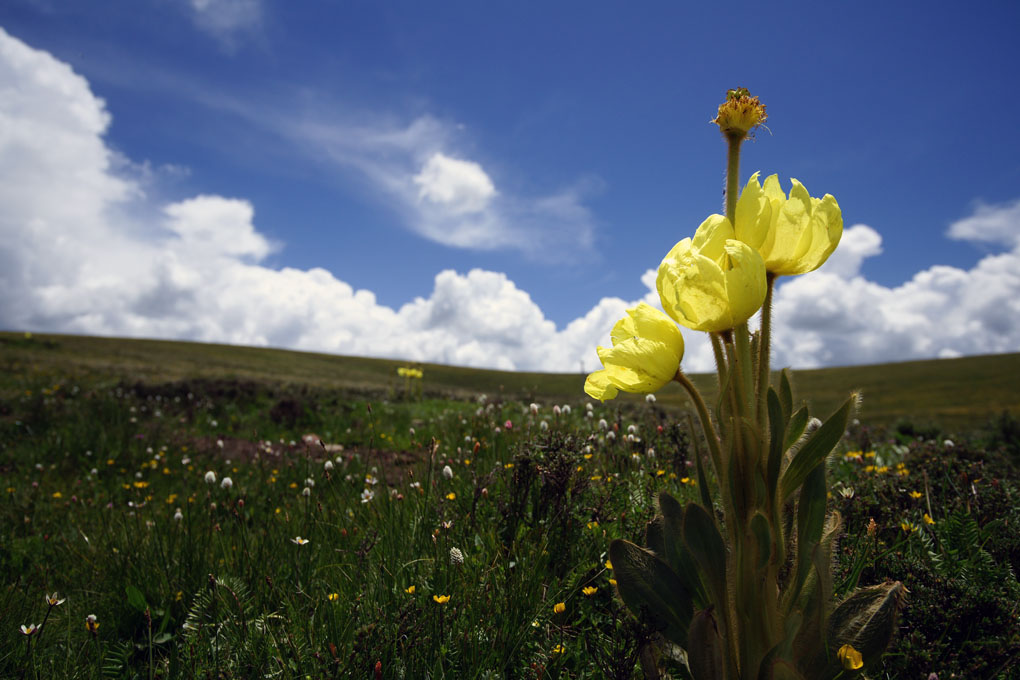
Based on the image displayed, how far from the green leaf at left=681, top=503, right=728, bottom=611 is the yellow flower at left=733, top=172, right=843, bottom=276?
79cm

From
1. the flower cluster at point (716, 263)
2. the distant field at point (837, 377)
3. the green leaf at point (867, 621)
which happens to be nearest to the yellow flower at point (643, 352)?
the flower cluster at point (716, 263)

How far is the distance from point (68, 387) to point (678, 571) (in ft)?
52.7

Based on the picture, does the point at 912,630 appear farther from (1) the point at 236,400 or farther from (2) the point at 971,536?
(1) the point at 236,400

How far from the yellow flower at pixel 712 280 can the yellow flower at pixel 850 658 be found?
3.32ft

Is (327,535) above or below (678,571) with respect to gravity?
below

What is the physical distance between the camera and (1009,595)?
2.52m

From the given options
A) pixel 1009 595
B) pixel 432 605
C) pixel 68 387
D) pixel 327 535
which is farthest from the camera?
pixel 68 387

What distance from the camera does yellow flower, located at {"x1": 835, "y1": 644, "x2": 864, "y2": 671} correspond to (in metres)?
1.58

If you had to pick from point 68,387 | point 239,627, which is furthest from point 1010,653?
point 68,387

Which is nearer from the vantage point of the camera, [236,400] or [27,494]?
[27,494]

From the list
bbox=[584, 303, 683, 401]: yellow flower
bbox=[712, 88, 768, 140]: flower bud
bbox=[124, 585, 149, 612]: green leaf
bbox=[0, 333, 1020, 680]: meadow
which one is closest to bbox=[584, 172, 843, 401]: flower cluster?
bbox=[584, 303, 683, 401]: yellow flower

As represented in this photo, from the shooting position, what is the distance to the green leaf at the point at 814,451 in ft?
4.93

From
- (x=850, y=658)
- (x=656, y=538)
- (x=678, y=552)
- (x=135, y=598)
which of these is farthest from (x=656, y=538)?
(x=135, y=598)

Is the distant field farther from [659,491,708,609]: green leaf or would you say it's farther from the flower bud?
the flower bud
